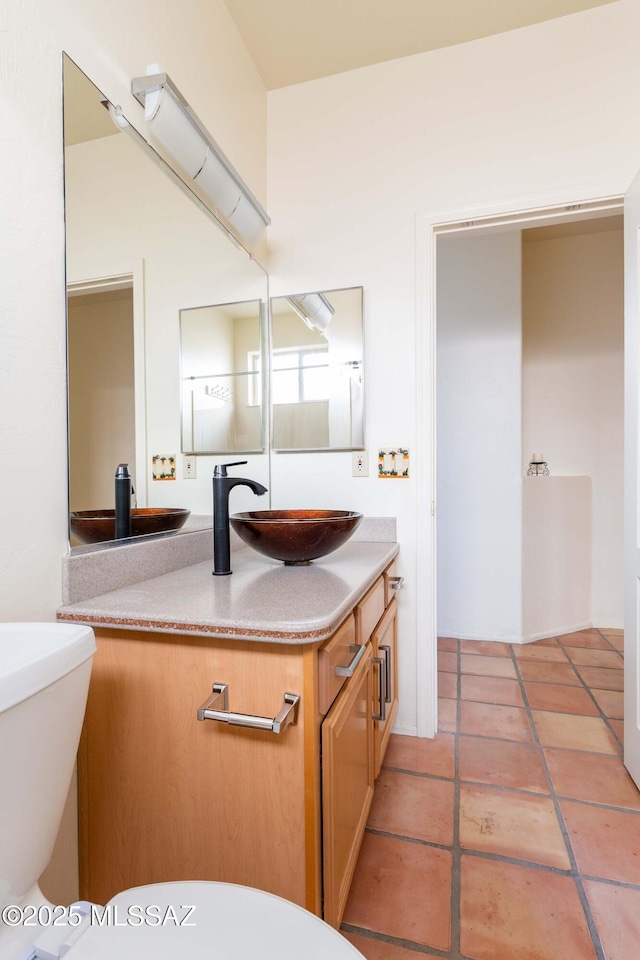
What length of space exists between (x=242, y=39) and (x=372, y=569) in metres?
2.08

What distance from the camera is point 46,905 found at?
0.70m

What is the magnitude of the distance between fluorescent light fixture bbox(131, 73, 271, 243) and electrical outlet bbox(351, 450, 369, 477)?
3.17 feet

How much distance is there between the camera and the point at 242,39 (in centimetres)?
188

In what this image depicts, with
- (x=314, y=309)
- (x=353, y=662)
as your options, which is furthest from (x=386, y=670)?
(x=314, y=309)

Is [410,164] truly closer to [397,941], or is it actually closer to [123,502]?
[123,502]

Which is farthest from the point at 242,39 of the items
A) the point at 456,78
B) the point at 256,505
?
the point at 256,505

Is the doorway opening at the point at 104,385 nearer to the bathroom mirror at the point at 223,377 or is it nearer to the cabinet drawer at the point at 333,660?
the bathroom mirror at the point at 223,377

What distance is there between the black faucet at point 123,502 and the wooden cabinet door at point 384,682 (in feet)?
2.54

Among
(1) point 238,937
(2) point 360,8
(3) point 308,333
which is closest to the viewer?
(1) point 238,937

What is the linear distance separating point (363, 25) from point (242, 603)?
7.06 ft

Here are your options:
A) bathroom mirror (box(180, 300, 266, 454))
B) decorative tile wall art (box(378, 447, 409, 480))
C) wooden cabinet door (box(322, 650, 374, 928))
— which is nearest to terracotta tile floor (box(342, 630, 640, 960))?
wooden cabinet door (box(322, 650, 374, 928))

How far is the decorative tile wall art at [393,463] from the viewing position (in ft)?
6.44

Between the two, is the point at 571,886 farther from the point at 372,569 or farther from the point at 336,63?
the point at 336,63

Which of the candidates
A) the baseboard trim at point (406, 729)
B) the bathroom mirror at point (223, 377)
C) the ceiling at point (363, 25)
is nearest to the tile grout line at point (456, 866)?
the baseboard trim at point (406, 729)
